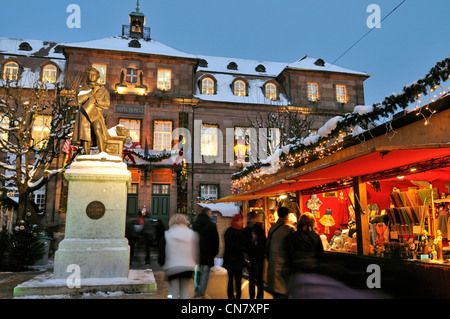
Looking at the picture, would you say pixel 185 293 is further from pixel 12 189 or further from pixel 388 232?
pixel 12 189

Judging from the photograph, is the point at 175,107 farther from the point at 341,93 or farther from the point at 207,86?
the point at 341,93

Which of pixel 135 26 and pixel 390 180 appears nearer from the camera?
pixel 390 180

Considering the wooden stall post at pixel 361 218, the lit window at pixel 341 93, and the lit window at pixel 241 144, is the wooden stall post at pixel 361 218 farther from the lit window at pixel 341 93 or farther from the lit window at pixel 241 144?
the lit window at pixel 341 93

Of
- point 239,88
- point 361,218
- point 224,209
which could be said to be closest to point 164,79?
point 239,88

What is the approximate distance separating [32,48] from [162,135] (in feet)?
43.0

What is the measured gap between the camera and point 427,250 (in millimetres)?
6875

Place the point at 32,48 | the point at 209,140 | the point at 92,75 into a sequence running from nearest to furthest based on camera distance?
the point at 92,75
the point at 209,140
the point at 32,48

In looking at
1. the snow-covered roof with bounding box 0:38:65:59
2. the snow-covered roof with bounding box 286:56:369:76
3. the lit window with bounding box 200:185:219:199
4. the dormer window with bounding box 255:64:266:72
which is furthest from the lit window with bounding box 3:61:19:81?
the snow-covered roof with bounding box 286:56:369:76

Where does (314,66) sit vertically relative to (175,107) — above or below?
above

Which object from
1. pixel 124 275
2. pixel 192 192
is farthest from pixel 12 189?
pixel 124 275

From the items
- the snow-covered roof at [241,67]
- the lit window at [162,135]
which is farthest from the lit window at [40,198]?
the snow-covered roof at [241,67]

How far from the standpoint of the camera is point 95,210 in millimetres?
7770

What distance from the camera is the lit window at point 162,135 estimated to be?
26953 mm

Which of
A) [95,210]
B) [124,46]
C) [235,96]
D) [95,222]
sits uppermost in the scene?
[124,46]
